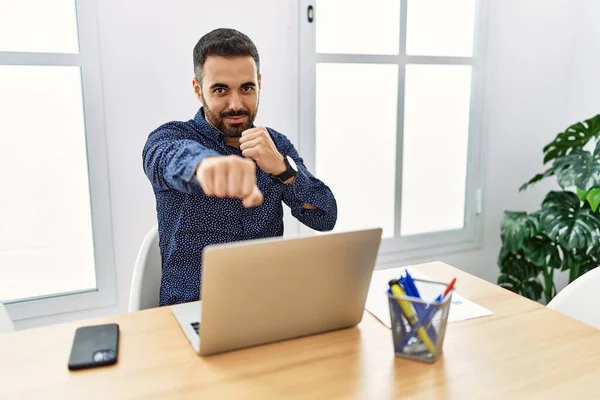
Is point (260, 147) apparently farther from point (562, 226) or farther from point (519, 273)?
point (519, 273)

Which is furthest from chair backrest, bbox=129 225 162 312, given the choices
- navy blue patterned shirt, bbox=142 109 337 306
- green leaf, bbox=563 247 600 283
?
green leaf, bbox=563 247 600 283

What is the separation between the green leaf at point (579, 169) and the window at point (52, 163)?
70.7 inches

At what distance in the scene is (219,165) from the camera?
0.83 m

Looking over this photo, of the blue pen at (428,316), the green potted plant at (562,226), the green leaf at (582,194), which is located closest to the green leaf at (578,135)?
the green potted plant at (562,226)

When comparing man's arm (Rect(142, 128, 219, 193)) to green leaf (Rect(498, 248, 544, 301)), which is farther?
green leaf (Rect(498, 248, 544, 301))

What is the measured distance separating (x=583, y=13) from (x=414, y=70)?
0.99m

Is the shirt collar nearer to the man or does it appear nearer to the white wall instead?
the man

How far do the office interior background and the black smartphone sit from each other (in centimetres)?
101

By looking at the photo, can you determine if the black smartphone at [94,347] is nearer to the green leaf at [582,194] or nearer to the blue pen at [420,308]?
the blue pen at [420,308]

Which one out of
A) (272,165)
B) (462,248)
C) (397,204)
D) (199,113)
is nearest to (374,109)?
(397,204)

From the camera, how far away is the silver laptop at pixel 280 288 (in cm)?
81

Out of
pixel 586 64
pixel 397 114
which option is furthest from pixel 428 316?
pixel 586 64

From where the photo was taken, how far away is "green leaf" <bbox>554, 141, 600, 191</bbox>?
211 centimetres

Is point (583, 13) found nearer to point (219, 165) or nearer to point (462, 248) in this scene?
point (462, 248)
